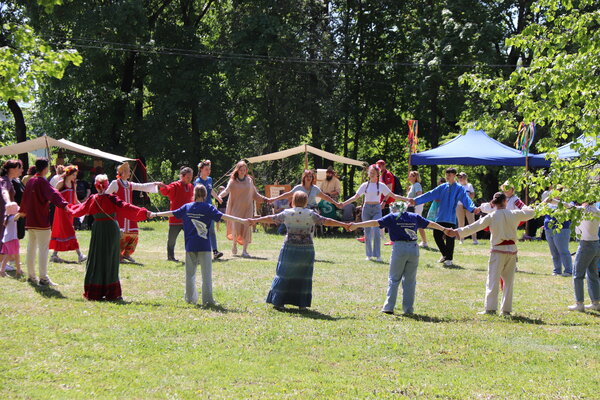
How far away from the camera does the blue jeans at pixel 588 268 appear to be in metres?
10.9

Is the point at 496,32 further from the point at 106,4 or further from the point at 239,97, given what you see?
the point at 106,4

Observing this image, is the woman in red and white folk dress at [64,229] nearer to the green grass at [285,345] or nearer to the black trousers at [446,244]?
the green grass at [285,345]

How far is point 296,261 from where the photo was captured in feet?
32.9

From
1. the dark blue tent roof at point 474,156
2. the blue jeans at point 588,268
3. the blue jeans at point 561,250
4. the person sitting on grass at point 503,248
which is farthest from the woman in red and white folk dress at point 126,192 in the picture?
the dark blue tent roof at point 474,156

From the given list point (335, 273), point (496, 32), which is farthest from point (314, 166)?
point (335, 273)

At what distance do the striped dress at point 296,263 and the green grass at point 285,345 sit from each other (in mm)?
347

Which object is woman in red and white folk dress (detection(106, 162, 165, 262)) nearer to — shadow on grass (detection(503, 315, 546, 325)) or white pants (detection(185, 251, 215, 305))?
white pants (detection(185, 251, 215, 305))

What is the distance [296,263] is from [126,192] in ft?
17.6

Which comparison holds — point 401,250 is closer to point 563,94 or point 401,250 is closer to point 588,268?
point 563,94

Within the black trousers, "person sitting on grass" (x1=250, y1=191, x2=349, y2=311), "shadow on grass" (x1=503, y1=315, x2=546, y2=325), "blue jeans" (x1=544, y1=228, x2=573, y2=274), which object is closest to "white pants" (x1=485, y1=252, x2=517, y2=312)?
"shadow on grass" (x1=503, y1=315, x2=546, y2=325)

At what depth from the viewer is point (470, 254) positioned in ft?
61.5

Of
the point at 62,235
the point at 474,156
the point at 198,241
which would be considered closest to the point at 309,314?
the point at 198,241

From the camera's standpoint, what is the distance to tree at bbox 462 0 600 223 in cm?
893

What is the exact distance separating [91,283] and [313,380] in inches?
188
